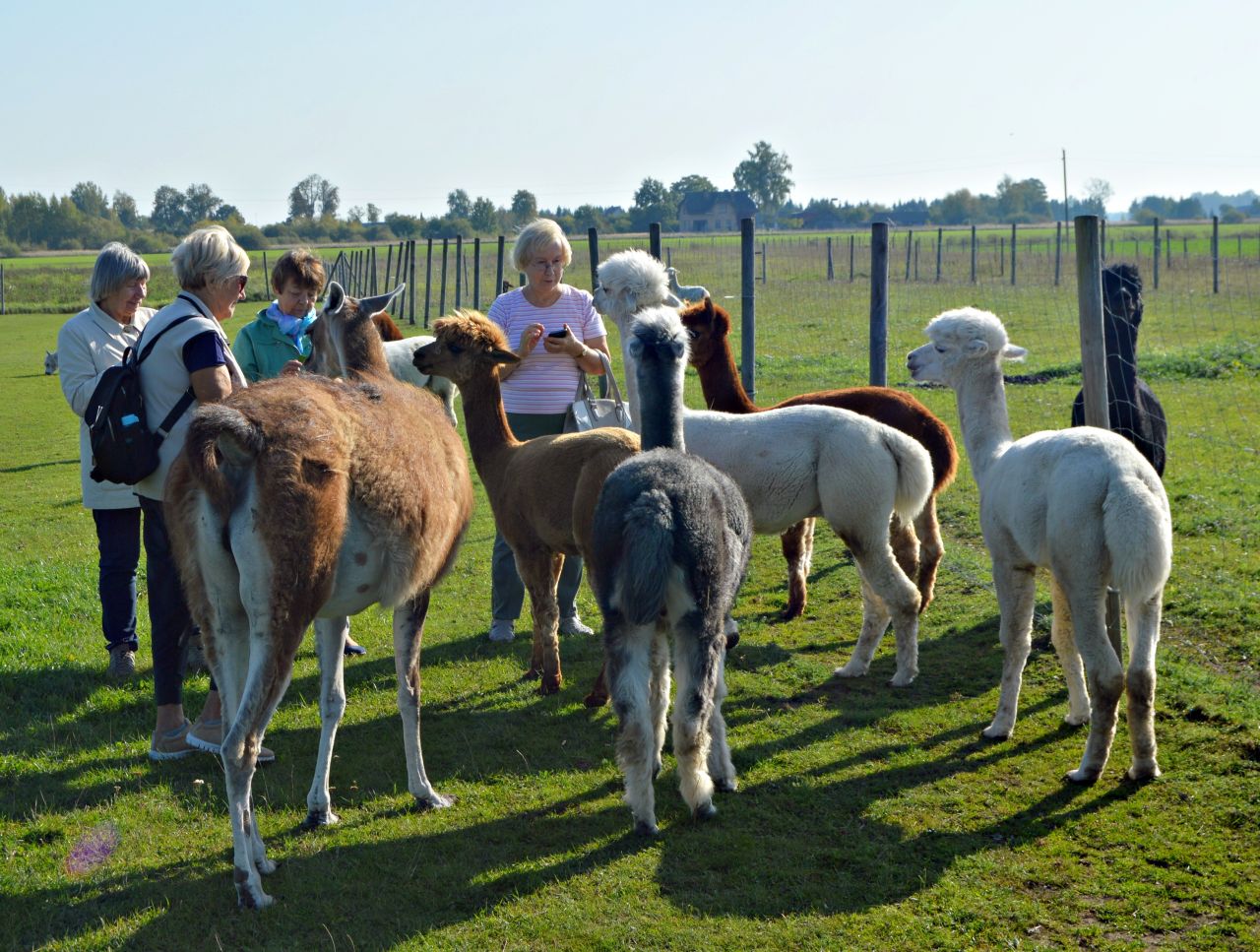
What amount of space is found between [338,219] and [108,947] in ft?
255

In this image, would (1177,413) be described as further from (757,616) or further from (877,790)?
(877,790)

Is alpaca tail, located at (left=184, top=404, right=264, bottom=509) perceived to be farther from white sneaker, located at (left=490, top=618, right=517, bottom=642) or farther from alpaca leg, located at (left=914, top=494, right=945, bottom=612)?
alpaca leg, located at (left=914, top=494, right=945, bottom=612)

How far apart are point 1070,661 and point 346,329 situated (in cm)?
350

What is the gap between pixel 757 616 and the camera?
21.9 ft

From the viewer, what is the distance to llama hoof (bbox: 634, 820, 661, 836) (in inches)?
158

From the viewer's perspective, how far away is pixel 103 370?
516 centimetres

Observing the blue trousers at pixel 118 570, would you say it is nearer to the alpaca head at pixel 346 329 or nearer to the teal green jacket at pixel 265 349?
the teal green jacket at pixel 265 349

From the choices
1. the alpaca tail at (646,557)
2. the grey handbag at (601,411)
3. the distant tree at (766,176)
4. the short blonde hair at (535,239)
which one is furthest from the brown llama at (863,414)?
the distant tree at (766,176)

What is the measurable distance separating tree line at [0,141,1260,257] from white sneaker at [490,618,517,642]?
4308 centimetres

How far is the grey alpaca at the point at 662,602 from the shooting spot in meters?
3.77

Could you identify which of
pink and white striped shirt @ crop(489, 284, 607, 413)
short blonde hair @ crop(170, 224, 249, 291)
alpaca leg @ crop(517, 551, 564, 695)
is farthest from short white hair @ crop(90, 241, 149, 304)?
alpaca leg @ crop(517, 551, 564, 695)

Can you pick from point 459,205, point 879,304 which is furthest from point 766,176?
point 879,304

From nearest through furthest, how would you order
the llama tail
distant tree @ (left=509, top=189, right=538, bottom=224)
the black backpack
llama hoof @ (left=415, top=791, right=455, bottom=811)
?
llama hoof @ (left=415, top=791, right=455, bottom=811), the black backpack, the llama tail, distant tree @ (left=509, top=189, right=538, bottom=224)

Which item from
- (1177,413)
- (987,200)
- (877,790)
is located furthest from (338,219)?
(877,790)
